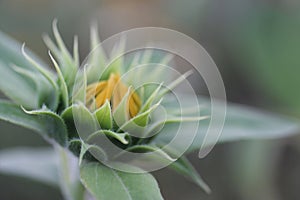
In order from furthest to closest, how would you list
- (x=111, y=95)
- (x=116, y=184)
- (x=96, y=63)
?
(x=96, y=63) < (x=111, y=95) < (x=116, y=184)

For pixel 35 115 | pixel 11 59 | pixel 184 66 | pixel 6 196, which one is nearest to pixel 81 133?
pixel 35 115

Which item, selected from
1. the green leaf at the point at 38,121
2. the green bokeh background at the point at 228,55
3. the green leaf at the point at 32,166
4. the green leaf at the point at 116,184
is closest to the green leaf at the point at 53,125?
the green leaf at the point at 38,121

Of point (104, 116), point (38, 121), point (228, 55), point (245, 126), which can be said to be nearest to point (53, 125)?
point (38, 121)

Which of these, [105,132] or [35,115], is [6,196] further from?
[105,132]

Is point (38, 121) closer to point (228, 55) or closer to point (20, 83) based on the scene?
point (20, 83)

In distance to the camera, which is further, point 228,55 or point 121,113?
point 228,55

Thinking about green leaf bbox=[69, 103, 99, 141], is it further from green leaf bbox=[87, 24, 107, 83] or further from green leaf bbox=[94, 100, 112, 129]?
green leaf bbox=[87, 24, 107, 83]

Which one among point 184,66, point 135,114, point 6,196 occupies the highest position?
point 135,114
